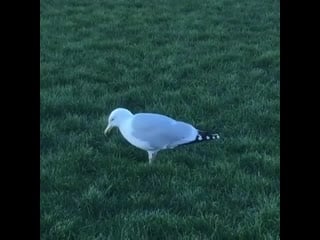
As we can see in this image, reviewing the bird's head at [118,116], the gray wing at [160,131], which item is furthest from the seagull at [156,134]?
the bird's head at [118,116]

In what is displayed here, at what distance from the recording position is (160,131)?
546cm

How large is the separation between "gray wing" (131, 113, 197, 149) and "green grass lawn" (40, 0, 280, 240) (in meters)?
0.21

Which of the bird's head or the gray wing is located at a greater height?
the bird's head

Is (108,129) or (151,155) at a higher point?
(108,129)

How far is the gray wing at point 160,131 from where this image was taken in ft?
17.9

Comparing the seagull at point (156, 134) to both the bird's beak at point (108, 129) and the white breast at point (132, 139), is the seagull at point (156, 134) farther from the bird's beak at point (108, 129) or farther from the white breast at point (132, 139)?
the bird's beak at point (108, 129)

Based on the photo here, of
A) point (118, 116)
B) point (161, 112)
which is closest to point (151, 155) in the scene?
point (118, 116)

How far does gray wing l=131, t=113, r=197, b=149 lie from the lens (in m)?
5.46

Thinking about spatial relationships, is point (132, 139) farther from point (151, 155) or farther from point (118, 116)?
point (118, 116)

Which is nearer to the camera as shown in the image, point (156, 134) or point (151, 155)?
point (156, 134)

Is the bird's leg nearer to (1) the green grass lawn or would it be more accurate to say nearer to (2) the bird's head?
(1) the green grass lawn

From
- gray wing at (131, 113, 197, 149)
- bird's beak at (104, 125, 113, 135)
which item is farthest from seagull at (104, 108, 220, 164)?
bird's beak at (104, 125, 113, 135)

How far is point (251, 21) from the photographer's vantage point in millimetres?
11625

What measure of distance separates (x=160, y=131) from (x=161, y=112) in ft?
5.26
